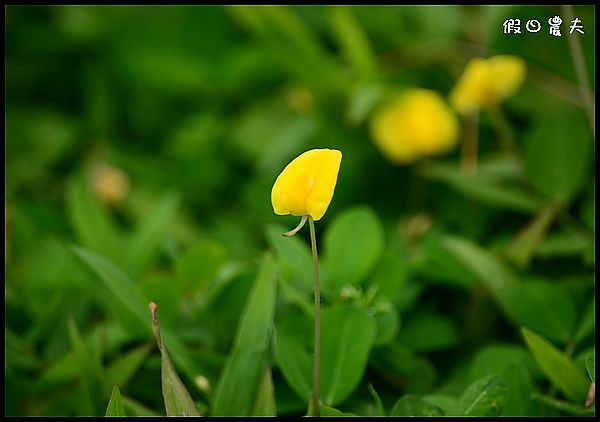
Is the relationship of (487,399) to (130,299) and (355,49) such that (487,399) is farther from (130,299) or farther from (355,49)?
(355,49)

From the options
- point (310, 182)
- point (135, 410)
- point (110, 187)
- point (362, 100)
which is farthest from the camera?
point (110, 187)

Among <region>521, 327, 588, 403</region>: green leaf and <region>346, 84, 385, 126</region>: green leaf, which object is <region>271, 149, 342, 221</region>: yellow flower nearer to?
<region>521, 327, 588, 403</region>: green leaf

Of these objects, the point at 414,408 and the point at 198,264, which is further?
the point at 198,264

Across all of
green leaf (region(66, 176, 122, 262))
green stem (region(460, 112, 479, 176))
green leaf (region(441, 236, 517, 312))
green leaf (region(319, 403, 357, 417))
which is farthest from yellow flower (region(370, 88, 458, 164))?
green leaf (region(319, 403, 357, 417))

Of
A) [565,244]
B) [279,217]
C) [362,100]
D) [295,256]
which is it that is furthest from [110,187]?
[565,244]

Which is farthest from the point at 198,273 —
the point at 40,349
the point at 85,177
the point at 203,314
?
the point at 85,177

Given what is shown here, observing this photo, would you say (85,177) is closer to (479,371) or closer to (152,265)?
(152,265)
